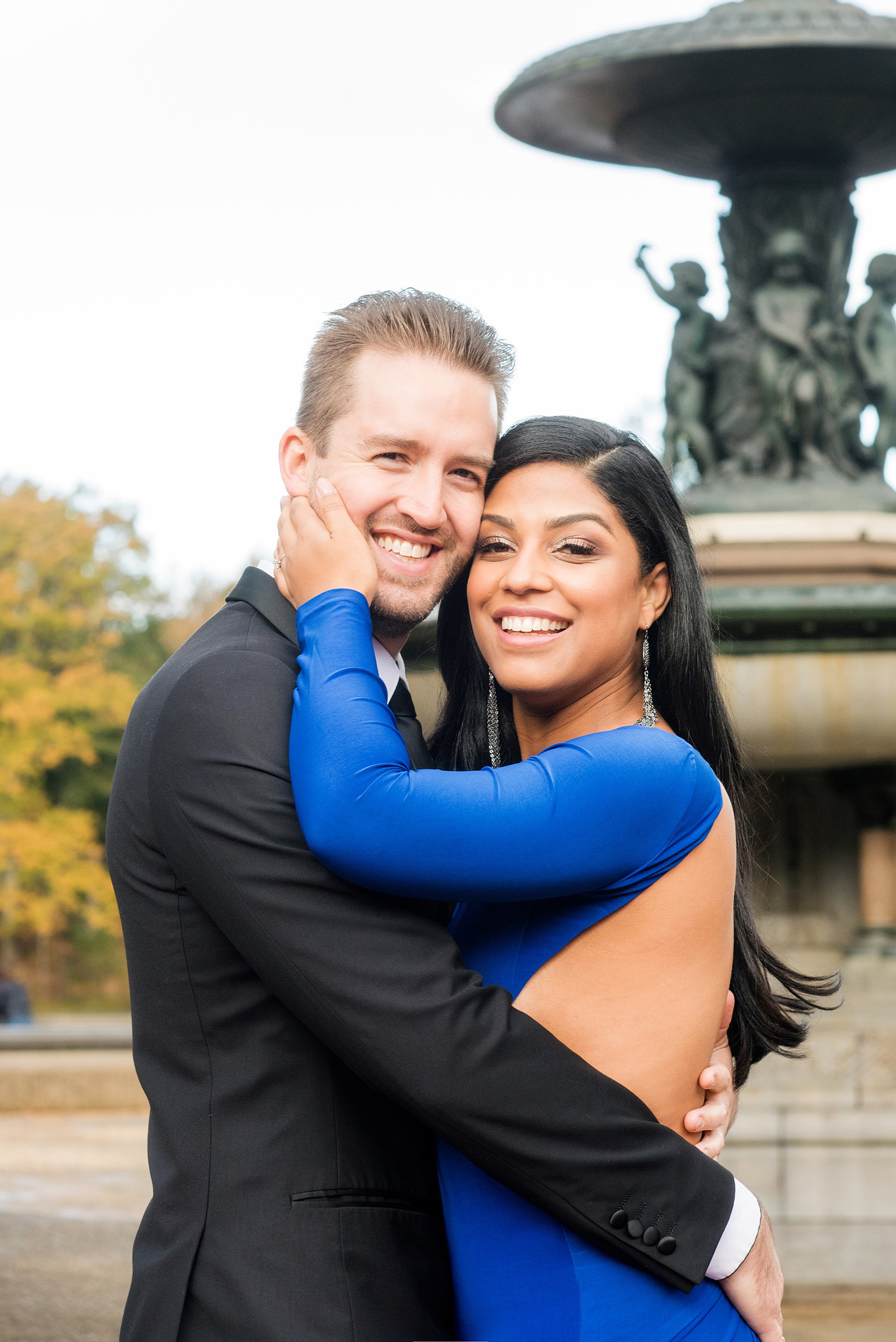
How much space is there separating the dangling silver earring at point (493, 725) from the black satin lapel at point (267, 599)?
610 millimetres

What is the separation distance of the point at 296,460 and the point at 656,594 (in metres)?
0.65

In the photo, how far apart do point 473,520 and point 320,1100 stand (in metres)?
0.99

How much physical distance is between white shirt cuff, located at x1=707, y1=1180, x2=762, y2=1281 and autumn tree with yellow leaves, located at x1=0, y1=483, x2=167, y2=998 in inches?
1346

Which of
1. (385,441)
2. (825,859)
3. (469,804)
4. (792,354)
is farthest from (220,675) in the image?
(792,354)

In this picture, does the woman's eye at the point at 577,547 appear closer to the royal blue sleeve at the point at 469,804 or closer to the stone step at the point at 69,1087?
the royal blue sleeve at the point at 469,804

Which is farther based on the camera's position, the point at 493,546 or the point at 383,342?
the point at 493,546

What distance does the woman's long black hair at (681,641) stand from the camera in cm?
277

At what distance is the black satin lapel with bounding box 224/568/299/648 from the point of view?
100 inches

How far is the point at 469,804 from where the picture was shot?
2.29 meters

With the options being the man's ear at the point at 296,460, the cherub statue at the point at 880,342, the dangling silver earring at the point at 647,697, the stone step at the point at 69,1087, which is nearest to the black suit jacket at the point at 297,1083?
the man's ear at the point at 296,460

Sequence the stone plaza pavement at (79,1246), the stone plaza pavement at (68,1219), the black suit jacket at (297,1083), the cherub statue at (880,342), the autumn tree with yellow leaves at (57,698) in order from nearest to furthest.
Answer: the black suit jacket at (297,1083)
the stone plaza pavement at (79,1246)
the stone plaza pavement at (68,1219)
the cherub statue at (880,342)
the autumn tree with yellow leaves at (57,698)

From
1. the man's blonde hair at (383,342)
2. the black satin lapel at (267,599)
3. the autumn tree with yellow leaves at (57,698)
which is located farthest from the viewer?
the autumn tree with yellow leaves at (57,698)

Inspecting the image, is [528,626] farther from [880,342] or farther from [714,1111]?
[880,342]

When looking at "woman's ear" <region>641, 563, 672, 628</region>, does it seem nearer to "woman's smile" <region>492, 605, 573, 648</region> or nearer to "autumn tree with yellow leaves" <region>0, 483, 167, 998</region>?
"woman's smile" <region>492, 605, 573, 648</region>
